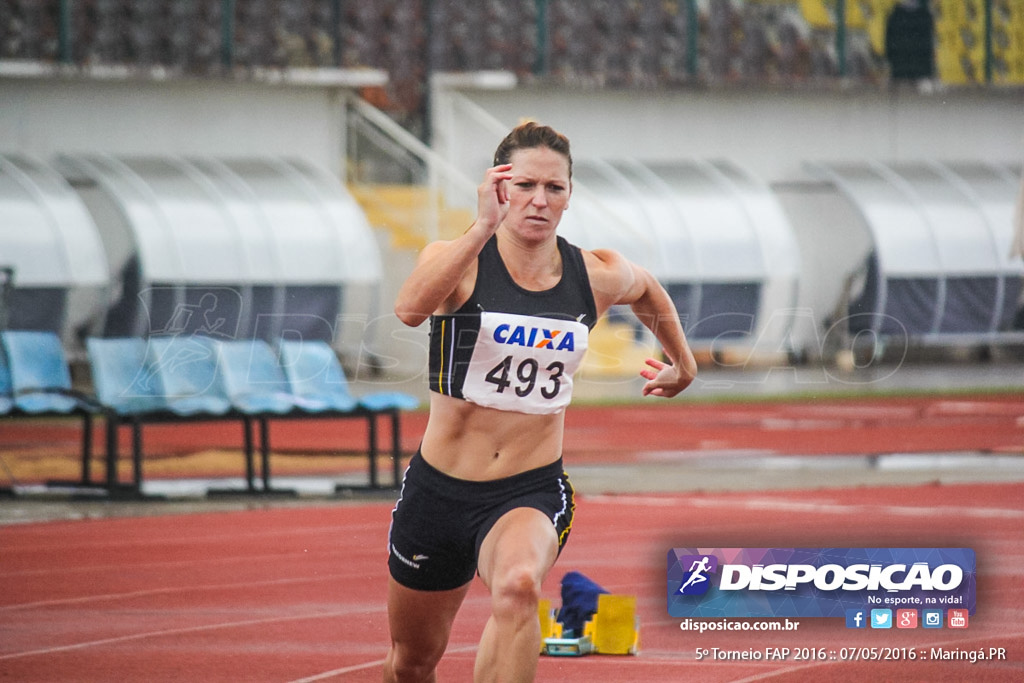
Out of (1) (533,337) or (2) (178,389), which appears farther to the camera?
(2) (178,389)

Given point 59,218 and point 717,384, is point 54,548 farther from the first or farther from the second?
point 717,384

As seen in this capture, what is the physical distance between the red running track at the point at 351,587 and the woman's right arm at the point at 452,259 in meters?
1.94

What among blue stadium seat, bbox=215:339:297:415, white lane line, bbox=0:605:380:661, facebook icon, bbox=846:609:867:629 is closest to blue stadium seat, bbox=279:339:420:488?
blue stadium seat, bbox=215:339:297:415

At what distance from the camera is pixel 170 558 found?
8.48 meters

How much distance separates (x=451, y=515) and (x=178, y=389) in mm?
6963

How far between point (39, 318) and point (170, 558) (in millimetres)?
13001

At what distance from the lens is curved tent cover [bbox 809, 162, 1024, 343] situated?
16531mm

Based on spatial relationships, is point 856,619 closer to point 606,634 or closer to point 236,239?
point 606,634

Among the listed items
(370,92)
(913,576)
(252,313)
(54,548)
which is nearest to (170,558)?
(54,548)

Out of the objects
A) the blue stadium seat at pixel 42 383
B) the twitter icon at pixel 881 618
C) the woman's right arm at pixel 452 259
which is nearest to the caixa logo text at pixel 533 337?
the woman's right arm at pixel 452 259

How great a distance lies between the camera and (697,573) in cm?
580

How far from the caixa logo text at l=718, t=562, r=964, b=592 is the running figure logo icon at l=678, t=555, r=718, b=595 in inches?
2.1

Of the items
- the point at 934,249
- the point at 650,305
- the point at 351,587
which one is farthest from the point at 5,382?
the point at 934,249

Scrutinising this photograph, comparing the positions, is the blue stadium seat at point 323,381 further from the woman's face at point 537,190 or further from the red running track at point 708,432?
the woman's face at point 537,190
